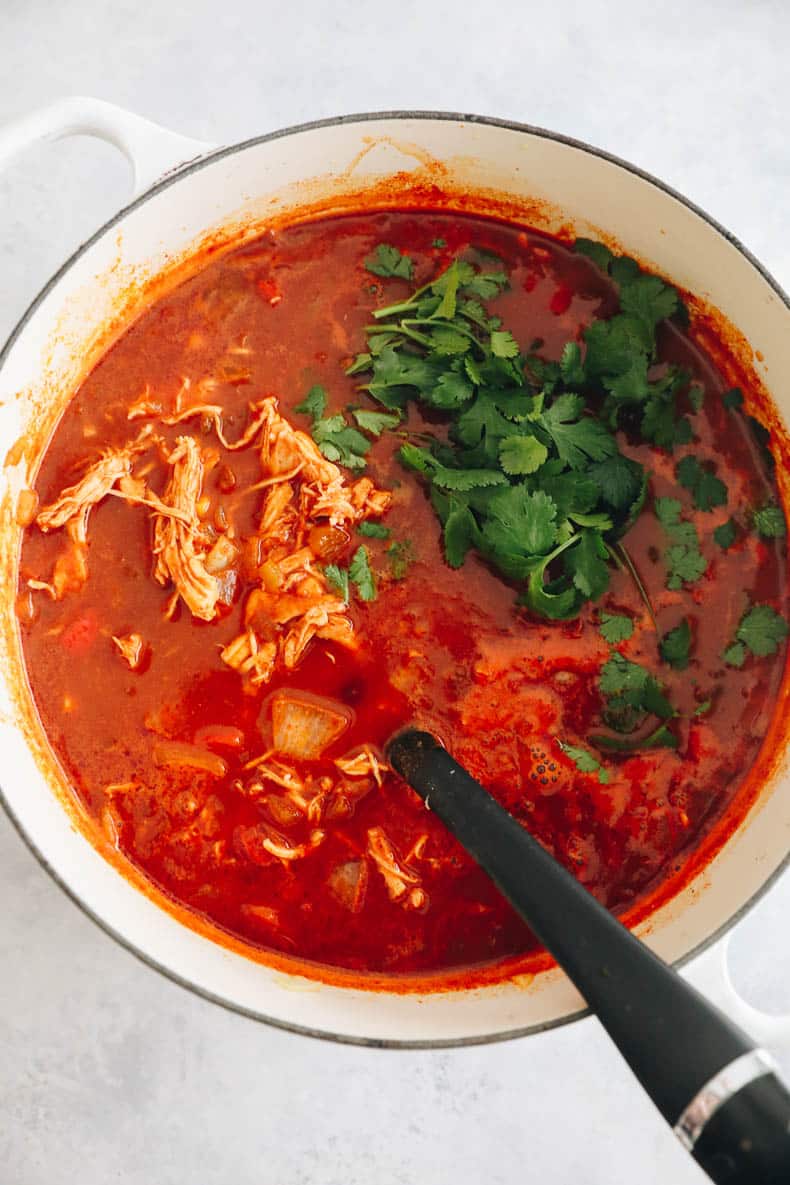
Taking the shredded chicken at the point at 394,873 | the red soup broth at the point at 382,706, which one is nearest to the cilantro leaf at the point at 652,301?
the red soup broth at the point at 382,706

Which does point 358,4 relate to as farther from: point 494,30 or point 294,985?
point 294,985

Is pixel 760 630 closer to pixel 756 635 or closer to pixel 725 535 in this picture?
pixel 756 635

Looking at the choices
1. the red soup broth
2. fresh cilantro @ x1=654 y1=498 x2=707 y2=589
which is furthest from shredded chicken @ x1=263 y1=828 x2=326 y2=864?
fresh cilantro @ x1=654 y1=498 x2=707 y2=589

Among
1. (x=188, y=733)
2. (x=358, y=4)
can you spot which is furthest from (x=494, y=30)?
(x=188, y=733)

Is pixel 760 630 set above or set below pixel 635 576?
below

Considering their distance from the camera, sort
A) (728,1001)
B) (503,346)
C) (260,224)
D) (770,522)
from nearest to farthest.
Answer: (728,1001), (503,346), (770,522), (260,224)

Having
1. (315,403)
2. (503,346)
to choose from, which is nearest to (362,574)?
(315,403)
